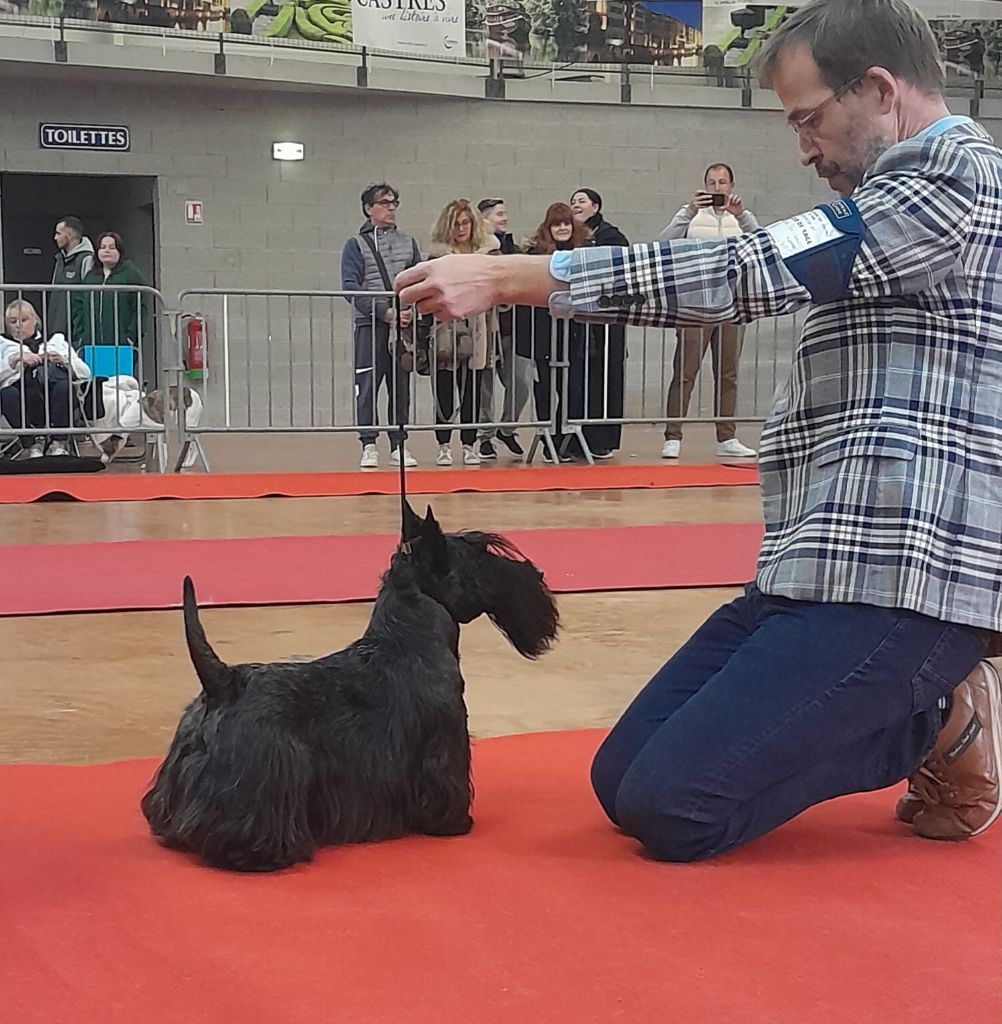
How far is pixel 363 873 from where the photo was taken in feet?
5.88

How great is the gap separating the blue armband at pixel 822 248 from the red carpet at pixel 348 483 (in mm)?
4490

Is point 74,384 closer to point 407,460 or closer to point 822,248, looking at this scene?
point 407,460

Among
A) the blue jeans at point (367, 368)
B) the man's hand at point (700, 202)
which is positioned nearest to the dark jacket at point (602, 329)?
the man's hand at point (700, 202)

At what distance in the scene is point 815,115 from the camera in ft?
6.05

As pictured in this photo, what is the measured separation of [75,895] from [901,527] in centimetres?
115

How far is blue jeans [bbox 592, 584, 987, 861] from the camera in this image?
180 cm

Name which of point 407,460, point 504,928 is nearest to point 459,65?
point 407,460

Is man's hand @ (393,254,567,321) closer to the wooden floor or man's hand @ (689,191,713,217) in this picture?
the wooden floor

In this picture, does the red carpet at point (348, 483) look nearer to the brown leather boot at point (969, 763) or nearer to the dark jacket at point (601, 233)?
the dark jacket at point (601, 233)

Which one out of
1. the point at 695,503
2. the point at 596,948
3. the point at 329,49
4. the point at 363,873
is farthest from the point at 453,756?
the point at 329,49

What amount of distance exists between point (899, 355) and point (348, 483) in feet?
16.2

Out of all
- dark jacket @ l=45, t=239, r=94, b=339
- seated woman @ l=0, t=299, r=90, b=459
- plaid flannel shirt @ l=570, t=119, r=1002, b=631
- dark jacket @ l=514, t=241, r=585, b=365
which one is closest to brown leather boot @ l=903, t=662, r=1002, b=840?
plaid flannel shirt @ l=570, t=119, r=1002, b=631

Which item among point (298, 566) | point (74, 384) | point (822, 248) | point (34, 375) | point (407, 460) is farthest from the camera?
point (407, 460)

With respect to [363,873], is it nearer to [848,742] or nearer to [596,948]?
[596,948]
